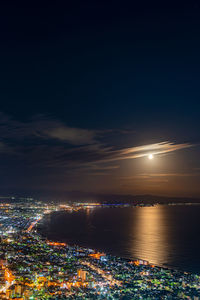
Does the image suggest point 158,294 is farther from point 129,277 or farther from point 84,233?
point 84,233

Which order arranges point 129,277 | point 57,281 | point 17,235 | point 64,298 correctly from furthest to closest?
point 17,235 → point 129,277 → point 57,281 → point 64,298

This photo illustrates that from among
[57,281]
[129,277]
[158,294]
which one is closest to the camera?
[158,294]

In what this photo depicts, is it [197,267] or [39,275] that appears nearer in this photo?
[39,275]

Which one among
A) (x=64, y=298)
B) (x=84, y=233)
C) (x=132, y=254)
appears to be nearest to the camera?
(x=64, y=298)

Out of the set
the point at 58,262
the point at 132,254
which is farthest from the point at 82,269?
the point at 132,254

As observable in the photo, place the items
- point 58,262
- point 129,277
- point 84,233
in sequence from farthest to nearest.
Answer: point 84,233
point 58,262
point 129,277

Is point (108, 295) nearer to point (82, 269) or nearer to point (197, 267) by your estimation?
point (82, 269)

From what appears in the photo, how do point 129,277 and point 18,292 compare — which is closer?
point 18,292

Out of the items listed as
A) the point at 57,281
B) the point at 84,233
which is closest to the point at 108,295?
the point at 57,281

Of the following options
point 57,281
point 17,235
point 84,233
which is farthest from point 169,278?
point 84,233
